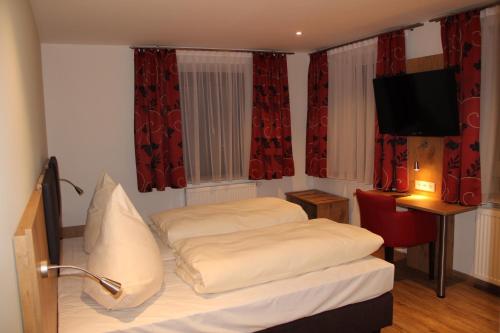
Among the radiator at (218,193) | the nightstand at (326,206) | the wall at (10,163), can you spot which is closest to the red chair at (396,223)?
the nightstand at (326,206)

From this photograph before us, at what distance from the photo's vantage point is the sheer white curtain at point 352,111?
14.4ft

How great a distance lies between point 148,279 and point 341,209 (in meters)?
3.37

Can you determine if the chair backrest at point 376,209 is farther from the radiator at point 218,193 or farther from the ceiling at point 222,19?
the radiator at point 218,193

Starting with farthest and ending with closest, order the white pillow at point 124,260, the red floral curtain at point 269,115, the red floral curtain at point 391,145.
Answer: the red floral curtain at point 269,115 → the red floral curtain at point 391,145 → the white pillow at point 124,260

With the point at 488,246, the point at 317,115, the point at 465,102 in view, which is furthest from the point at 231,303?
the point at 317,115

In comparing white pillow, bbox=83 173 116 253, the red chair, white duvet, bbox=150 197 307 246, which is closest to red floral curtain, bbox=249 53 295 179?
white duvet, bbox=150 197 307 246

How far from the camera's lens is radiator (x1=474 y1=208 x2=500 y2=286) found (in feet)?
10.7

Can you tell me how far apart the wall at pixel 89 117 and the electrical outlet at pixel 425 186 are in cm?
290

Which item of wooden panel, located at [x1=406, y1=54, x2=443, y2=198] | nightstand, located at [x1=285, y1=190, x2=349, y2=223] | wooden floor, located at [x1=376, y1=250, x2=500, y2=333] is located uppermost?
wooden panel, located at [x1=406, y1=54, x2=443, y2=198]

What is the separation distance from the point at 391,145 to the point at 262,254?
7.77 ft

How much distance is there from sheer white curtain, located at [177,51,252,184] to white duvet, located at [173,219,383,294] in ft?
7.16

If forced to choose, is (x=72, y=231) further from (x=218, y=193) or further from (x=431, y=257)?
(x=431, y=257)

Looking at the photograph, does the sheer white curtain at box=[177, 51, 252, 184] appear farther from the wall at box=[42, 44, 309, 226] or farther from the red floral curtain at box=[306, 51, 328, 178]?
the red floral curtain at box=[306, 51, 328, 178]

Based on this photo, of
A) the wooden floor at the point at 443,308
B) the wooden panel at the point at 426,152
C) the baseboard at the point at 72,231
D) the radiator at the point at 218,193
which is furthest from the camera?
the radiator at the point at 218,193
